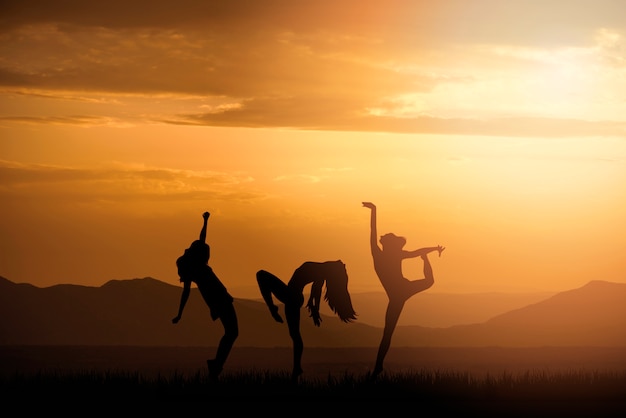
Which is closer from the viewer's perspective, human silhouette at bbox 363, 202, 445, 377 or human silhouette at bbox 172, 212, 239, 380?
human silhouette at bbox 172, 212, 239, 380

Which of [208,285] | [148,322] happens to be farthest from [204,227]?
[148,322]

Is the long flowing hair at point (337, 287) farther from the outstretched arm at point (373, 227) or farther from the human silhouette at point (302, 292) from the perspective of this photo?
the outstretched arm at point (373, 227)

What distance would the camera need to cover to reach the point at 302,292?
22.8m

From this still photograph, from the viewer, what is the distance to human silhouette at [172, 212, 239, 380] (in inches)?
882

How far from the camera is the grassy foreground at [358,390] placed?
67.7 feet

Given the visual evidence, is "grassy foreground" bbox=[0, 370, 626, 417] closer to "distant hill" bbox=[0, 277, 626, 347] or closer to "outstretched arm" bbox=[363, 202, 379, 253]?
"outstretched arm" bbox=[363, 202, 379, 253]

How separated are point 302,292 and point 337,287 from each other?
2.68ft

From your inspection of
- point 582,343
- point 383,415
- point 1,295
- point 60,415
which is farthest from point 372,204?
point 1,295

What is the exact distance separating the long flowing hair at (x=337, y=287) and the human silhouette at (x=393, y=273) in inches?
39.3

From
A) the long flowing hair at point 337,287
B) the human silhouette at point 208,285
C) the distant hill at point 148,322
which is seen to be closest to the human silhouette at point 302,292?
the long flowing hair at point 337,287

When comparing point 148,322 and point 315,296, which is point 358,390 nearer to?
point 315,296

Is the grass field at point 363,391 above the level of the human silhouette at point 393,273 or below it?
below

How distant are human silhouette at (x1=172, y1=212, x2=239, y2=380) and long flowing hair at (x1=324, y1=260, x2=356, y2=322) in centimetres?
212

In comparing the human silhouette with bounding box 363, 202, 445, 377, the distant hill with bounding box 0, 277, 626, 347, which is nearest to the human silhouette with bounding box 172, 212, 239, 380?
the human silhouette with bounding box 363, 202, 445, 377
